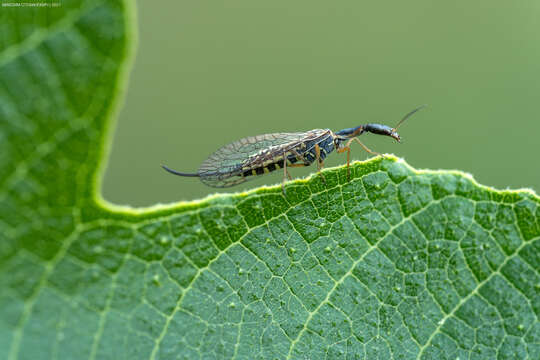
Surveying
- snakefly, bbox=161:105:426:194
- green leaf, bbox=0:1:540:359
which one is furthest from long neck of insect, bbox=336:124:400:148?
green leaf, bbox=0:1:540:359

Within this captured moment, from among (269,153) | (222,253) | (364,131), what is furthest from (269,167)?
(222,253)

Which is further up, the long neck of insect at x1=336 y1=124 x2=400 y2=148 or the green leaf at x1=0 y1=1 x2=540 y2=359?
the long neck of insect at x1=336 y1=124 x2=400 y2=148

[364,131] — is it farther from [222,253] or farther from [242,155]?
[222,253]

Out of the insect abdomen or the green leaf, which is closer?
the green leaf

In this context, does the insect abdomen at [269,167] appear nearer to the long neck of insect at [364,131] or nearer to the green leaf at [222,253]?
the long neck of insect at [364,131]

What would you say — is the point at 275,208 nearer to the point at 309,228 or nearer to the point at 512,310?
the point at 309,228

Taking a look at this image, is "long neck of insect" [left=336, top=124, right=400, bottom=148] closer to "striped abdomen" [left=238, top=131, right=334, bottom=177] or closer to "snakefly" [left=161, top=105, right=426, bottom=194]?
"snakefly" [left=161, top=105, right=426, bottom=194]
